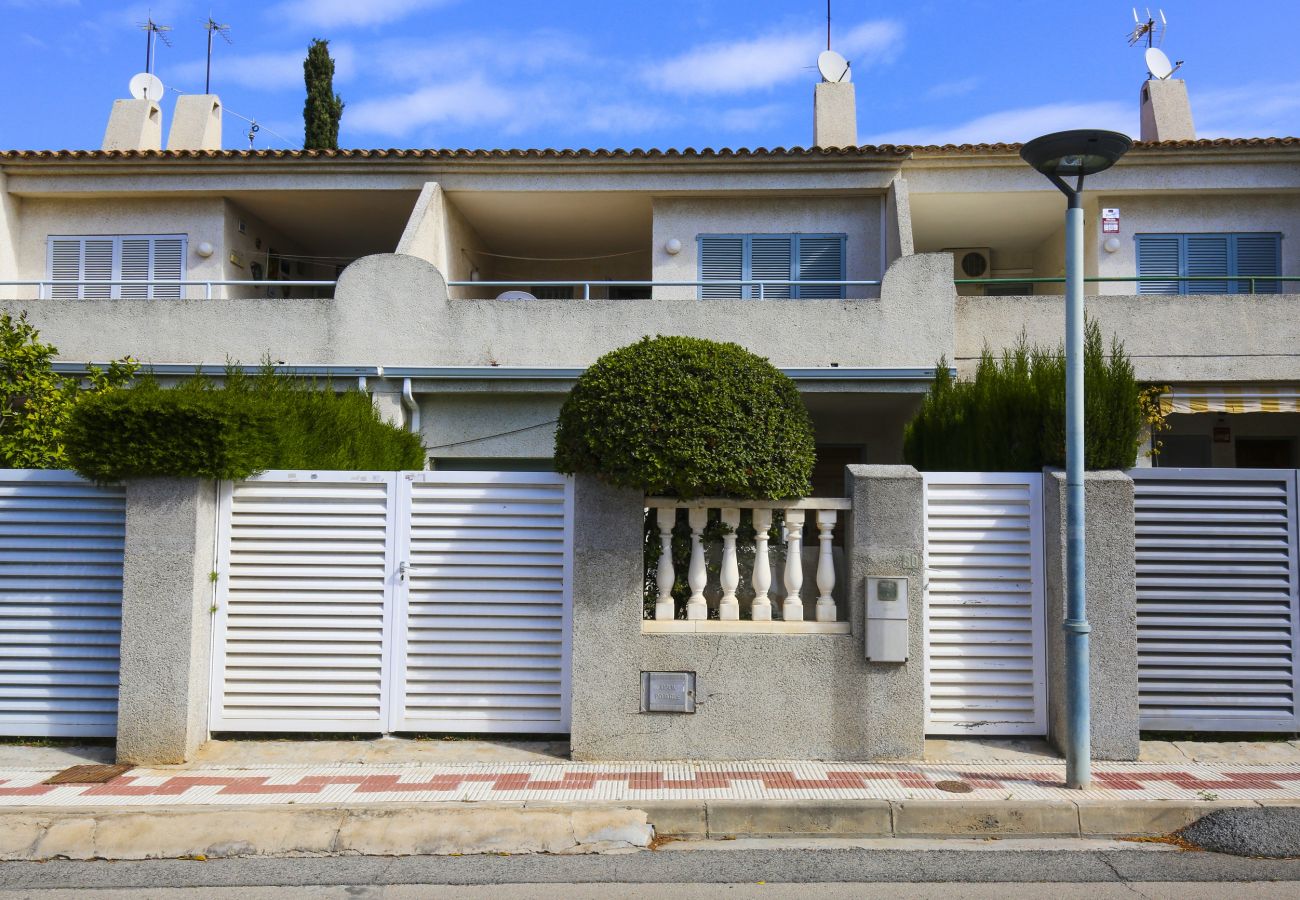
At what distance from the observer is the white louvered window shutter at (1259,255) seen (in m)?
14.5

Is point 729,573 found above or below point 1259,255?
below

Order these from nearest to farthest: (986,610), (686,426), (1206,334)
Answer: (686,426), (986,610), (1206,334)

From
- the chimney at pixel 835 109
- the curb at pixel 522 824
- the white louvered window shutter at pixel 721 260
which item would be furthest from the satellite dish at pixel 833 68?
the curb at pixel 522 824

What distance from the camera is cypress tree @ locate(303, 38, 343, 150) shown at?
22.8m

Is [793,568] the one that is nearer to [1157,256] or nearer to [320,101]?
[1157,256]

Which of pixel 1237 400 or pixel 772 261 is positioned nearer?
pixel 1237 400

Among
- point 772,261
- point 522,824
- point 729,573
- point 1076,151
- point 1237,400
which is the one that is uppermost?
point 772,261

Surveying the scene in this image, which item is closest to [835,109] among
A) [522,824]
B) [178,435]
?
[178,435]

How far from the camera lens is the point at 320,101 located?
22.9m

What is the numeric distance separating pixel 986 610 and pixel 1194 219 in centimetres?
1018

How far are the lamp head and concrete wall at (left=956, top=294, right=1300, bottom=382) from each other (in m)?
6.43

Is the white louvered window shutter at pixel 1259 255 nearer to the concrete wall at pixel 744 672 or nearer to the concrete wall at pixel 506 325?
the concrete wall at pixel 506 325

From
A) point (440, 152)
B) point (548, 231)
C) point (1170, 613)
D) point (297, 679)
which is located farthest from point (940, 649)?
point (548, 231)

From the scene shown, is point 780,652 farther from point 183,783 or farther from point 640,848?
point 183,783
